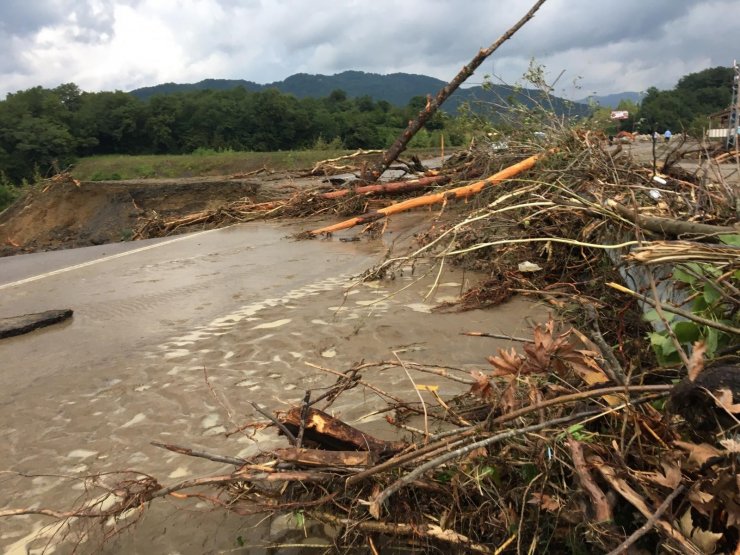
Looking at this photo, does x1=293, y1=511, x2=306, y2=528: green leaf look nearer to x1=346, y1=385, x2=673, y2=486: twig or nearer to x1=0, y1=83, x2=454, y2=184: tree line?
x1=346, y1=385, x2=673, y2=486: twig

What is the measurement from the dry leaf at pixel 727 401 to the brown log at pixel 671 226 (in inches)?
38.9

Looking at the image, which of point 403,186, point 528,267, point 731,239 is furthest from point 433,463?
point 403,186

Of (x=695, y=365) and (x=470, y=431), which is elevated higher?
(x=695, y=365)

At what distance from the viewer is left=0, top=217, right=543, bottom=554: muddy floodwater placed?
6.37 ft

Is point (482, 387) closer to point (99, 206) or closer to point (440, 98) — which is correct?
point (440, 98)

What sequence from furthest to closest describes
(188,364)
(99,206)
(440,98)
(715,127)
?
(99,206) → (440,98) → (715,127) → (188,364)

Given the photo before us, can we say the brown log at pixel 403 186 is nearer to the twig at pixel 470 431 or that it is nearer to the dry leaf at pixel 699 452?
the twig at pixel 470 431

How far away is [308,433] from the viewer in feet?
5.73

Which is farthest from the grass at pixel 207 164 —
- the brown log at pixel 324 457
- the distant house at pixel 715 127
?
the brown log at pixel 324 457

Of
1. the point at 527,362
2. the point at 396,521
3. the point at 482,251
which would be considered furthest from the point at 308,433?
the point at 482,251

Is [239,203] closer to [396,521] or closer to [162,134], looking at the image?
[396,521]

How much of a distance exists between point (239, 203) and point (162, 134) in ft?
143

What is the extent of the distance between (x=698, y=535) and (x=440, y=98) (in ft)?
24.6

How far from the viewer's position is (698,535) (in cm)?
116
